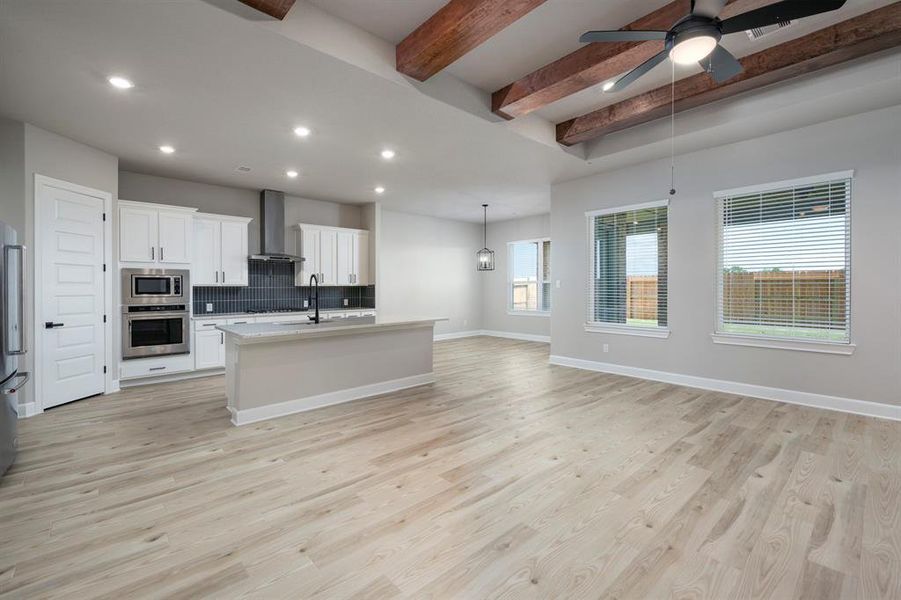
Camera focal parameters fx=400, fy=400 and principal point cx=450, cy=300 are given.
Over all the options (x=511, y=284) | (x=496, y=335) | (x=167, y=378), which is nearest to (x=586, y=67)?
(x=167, y=378)

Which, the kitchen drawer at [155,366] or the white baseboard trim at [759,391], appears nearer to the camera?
the white baseboard trim at [759,391]

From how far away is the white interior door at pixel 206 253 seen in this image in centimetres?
573

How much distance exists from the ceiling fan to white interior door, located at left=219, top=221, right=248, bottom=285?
5597mm

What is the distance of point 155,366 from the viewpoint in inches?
205

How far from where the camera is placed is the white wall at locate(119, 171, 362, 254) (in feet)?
18.5

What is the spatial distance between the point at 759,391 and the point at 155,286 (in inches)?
295

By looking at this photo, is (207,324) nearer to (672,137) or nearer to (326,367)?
(326,367)

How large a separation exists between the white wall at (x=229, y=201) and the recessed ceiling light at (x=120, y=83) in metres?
2.88

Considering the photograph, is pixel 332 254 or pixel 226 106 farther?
pixel 332 254

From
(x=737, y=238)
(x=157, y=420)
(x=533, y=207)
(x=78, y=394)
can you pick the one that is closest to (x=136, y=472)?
(x=157, y=420)

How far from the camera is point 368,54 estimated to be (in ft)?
10.0

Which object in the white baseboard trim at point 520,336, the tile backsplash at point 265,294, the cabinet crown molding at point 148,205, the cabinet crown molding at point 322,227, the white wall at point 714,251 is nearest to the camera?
the white wall at point 714,251

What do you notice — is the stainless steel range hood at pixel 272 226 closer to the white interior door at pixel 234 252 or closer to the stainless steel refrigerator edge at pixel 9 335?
the white interior door at pixel 234 252

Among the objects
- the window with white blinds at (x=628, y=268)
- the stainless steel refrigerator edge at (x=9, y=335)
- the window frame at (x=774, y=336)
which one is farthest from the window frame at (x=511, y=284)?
the stainless steel refrigerator edge at (x=9, y=335)
